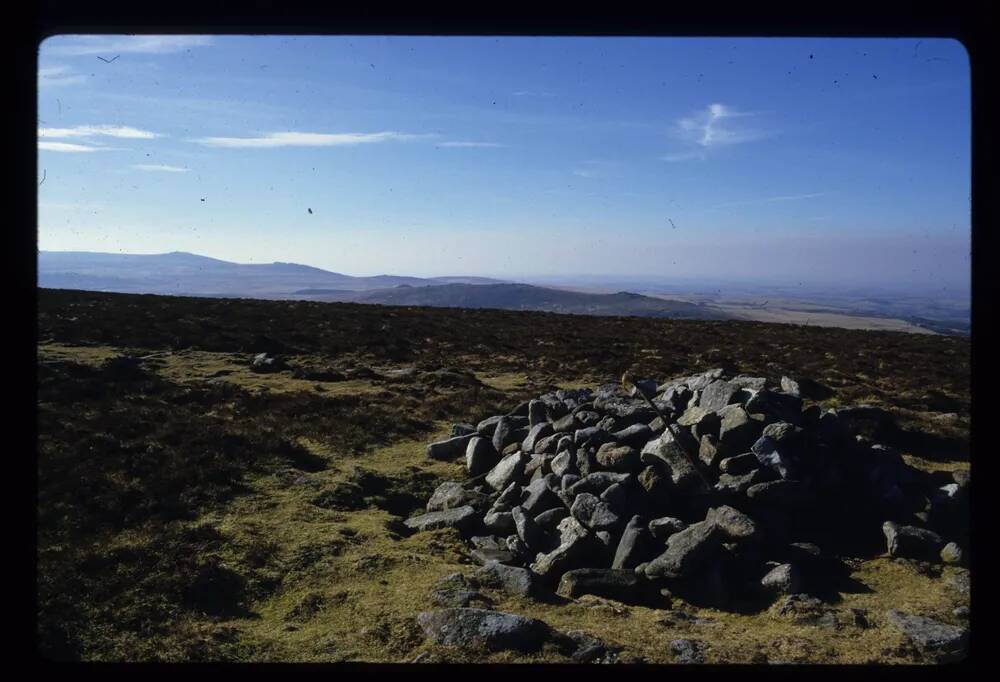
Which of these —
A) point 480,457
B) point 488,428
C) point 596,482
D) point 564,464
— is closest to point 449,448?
point 488,428

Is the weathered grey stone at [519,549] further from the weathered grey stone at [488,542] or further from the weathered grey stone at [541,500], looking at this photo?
the weathered grey stone at [541,500]

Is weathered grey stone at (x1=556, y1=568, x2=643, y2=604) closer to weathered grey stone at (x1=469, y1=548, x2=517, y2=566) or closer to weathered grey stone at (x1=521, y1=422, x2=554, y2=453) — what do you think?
weathered grey stone at (x1=469, y1=548, x2=517, y2=566)

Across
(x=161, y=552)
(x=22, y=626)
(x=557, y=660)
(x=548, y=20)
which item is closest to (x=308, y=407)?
(x=161, y=552)

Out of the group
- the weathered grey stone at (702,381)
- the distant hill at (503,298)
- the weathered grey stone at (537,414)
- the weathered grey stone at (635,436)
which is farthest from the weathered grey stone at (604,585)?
the distant hill at (503,298)

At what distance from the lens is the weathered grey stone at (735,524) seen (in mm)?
7441

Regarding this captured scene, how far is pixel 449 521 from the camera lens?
29.7 feet

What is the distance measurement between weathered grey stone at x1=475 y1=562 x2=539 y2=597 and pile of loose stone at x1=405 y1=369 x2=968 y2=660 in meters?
0.02

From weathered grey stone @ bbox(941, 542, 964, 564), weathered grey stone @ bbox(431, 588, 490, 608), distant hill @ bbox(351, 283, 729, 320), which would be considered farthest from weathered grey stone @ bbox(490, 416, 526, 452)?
distant hill @ bbox(351, 283, 729, 320)

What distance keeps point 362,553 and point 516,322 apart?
→ 32.6m

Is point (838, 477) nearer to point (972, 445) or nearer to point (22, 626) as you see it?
point (972, 445)

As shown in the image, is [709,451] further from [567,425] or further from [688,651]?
[688,651]

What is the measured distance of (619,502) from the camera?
26.6 feet

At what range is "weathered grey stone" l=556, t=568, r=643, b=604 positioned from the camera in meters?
6.92

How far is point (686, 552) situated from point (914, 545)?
3.38 m
